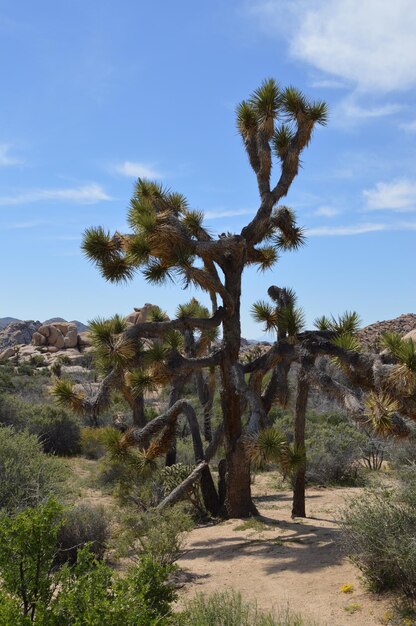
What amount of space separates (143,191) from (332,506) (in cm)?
690

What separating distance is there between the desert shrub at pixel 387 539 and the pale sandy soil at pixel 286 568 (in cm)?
23

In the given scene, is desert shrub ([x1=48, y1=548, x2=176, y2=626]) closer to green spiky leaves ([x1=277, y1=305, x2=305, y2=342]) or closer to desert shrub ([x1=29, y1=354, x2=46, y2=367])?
green spiky leaves ([x1=277, y1=305, x2=305, y2=342])

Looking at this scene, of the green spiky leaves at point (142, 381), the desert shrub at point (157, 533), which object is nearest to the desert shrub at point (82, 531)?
the desert shrub at point (157, 533)

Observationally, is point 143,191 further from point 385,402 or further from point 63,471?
point 385,402

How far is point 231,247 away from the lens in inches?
392

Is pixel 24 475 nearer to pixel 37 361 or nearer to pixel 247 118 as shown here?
pixel 247 118

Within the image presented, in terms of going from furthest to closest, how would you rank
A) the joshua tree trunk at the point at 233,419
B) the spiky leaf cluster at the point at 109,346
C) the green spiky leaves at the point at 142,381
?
the green spiky leaves at the point at 142,381, the joshua tree trunk at the point at 233,419, the spiky leaf cluster at the point at 109,346

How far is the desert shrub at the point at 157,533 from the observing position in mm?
7051

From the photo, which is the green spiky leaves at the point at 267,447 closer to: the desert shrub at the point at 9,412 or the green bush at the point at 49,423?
the green bush at the point at 49,423

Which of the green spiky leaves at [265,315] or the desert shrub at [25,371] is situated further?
the desert shrub at [25,371]

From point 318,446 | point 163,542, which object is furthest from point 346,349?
point 318,446

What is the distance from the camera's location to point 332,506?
40.0 ft

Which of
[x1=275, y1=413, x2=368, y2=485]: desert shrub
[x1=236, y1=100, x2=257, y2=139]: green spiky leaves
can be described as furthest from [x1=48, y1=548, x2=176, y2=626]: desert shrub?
[x1=275, y1=413, x2=368, y2=485]: desert shrub

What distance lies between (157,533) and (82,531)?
67.3 inches
